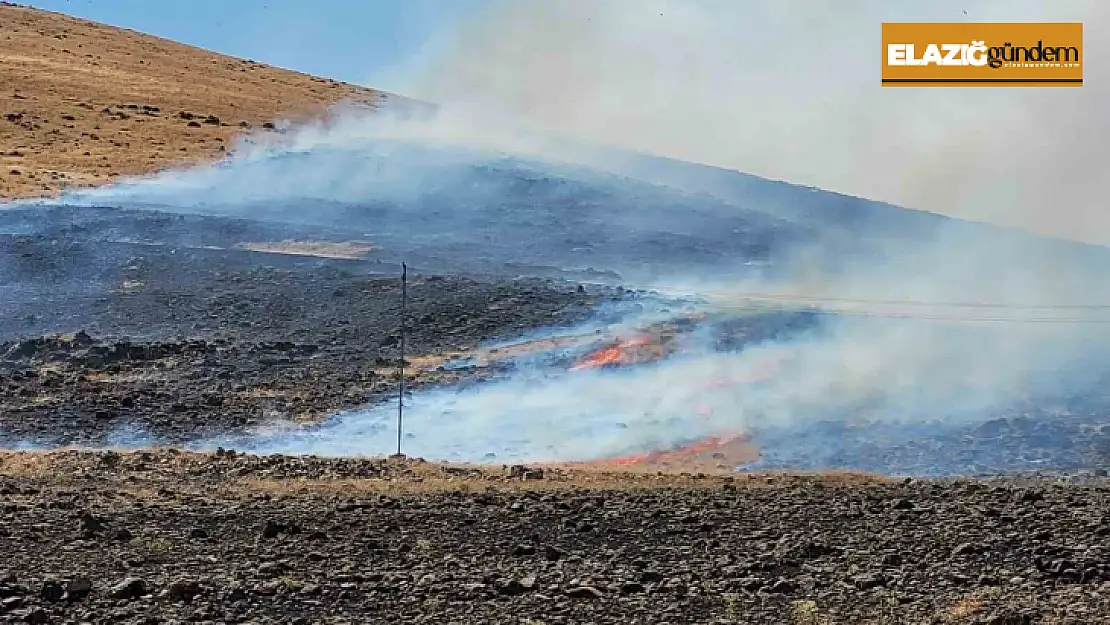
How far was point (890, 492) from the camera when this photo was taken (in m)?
9.70

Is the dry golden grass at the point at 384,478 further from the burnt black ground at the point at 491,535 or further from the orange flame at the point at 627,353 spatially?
the orange flame at the point at 627,353

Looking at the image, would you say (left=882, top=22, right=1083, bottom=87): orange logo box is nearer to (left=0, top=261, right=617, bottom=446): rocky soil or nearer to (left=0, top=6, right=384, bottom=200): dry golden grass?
(left=0, top=261, right=617, bottom=446): rocky soil

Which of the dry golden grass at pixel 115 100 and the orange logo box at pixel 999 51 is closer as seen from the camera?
the orange logo box at pixel 999 51

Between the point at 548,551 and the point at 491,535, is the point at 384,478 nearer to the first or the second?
the point at 491,535

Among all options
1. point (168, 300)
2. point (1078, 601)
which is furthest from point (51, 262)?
point (1078, 601)

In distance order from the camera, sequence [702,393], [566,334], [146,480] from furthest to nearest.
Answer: [566,334]
[702,393]
[146,480]

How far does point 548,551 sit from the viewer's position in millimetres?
7969

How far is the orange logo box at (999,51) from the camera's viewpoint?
2642 cm

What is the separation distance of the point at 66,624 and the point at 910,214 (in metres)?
25.0

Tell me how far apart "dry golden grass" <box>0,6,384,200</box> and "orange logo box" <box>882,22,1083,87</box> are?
18394 millimetres

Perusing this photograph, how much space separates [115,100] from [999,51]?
27.3m

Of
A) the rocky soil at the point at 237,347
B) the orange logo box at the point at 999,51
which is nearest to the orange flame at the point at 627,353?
the rocky soil at the point at 237,347

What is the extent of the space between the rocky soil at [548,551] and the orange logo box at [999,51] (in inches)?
718

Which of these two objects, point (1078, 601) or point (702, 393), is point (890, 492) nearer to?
point (1078, 601)
